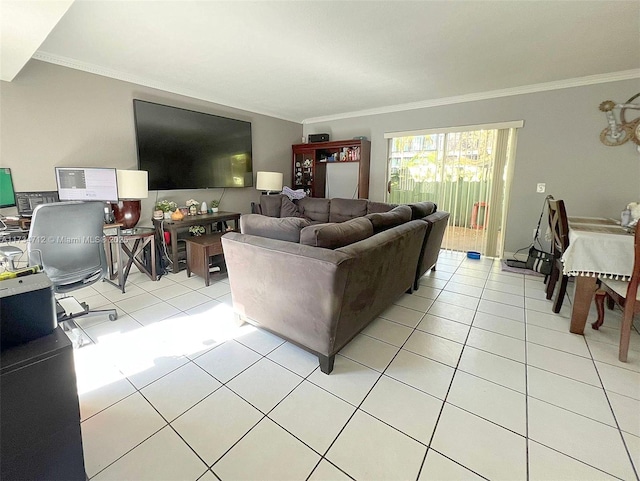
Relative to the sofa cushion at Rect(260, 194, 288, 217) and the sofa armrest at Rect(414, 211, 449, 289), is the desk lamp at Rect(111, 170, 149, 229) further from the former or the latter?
the sofa armrest at Rect(414, 211, 449, 289)

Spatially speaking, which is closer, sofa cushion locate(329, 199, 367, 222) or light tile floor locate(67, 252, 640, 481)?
light tile floor locate(67, 252, 640, 481)

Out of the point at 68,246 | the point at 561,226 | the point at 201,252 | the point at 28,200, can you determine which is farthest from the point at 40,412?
the point at 561,226

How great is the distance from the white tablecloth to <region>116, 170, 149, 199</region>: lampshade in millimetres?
3980

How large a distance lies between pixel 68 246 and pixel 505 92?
16.8 feet

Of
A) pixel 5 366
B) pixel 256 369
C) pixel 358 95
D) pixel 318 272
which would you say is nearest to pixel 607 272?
pixel 318 272

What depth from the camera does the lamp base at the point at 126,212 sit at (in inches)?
125

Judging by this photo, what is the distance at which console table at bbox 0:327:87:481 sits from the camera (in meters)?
0.88

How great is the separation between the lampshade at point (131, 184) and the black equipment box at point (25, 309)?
93.3 inches

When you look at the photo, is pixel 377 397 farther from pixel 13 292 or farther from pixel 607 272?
pixel 607 272

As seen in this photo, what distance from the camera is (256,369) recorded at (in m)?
1.86

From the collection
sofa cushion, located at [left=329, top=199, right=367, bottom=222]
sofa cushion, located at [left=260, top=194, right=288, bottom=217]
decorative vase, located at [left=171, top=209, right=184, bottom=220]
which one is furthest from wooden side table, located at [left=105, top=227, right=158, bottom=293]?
sofa cushion, located at [left=329, top=199, right=367, bottom=222]

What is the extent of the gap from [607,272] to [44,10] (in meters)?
3.90

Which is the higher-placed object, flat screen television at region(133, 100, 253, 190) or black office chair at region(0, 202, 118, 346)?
flat screen television at region(133, 100, 253, 190)

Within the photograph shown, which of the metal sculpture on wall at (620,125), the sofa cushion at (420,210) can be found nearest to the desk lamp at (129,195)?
the sofa cushion at (420,210)
